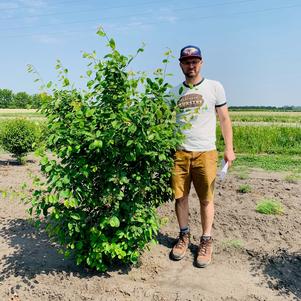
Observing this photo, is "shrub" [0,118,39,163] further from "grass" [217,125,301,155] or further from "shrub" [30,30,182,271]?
"shrub" [30,30,182,271]

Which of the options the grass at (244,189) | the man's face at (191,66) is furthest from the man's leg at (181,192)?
the grass at (244,189)

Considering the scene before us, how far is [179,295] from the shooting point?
3.16 m

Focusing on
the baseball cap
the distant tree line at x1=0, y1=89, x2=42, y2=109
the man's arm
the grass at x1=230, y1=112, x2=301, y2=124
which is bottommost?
the grass at x1=230, y1=112, x2=301, y2=124

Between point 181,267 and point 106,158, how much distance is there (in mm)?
1401

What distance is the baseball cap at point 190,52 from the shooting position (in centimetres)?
351

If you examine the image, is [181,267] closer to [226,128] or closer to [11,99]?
[226,128]

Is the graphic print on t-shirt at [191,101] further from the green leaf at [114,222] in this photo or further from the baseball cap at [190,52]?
the green leaf at [114,222]

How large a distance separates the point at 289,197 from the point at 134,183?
10.5 ft

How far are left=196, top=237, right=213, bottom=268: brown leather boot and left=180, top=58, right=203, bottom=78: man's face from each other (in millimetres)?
1657

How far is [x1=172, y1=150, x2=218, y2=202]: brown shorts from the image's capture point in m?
3.64

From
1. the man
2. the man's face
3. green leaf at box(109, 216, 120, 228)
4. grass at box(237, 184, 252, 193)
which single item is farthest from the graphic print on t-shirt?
grass at box(237, 184, 252, 193)

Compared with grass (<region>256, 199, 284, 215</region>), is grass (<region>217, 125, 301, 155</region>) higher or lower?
lower

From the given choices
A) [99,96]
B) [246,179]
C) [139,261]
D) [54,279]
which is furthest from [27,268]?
[246,179]

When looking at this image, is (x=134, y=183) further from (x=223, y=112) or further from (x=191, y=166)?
(x=223, y=112)
